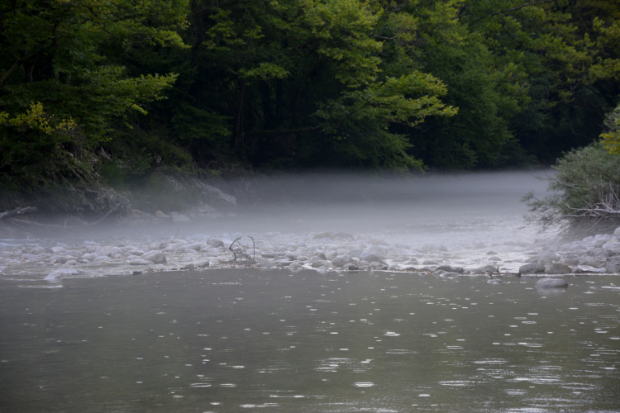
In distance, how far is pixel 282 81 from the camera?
27.1 metres

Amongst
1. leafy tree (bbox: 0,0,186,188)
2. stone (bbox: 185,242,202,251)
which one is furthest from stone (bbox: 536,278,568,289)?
leafy tree (bbox: 0,0,186,188)

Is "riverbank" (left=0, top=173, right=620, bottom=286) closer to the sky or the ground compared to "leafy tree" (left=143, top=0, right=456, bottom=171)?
closer to the ground

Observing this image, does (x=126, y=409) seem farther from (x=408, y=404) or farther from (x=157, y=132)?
(x=157, y=132)

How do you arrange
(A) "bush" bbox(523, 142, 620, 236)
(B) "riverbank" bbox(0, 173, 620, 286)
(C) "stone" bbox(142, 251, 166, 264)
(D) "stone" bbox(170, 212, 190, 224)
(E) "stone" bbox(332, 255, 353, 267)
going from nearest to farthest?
(B) "riverbank" bbox(0, 173, 620, 286) → (E) "stone" bbox(332, 255, 353, 267) → (C) "stone" bbox(142, 251, 166, 264) → (A) "bush" bbox(523, 142, 620, 236) → (D) "stone" bbox(170, 212, 190, 224)

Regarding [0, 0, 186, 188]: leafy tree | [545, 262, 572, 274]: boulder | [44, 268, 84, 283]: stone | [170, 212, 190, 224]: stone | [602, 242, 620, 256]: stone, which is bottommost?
[170, 212, 190, 224]: stone

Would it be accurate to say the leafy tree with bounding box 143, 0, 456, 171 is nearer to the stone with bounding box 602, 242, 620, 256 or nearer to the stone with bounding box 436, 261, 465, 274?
the stone with bounding box 602, 242, 620, 256

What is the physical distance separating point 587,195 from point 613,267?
4043mm

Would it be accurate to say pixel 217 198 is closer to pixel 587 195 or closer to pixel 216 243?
pixel 216 243

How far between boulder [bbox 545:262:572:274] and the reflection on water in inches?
36.2

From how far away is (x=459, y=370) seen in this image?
414cm

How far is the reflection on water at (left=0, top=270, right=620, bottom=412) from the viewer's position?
360 cm

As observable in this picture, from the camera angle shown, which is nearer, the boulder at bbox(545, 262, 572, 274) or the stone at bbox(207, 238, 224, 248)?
the boulder at bbox(545, 262, 572, 274)

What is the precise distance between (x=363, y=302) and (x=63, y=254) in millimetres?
6290

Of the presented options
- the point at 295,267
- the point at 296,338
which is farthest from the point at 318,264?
the point at 296,338
